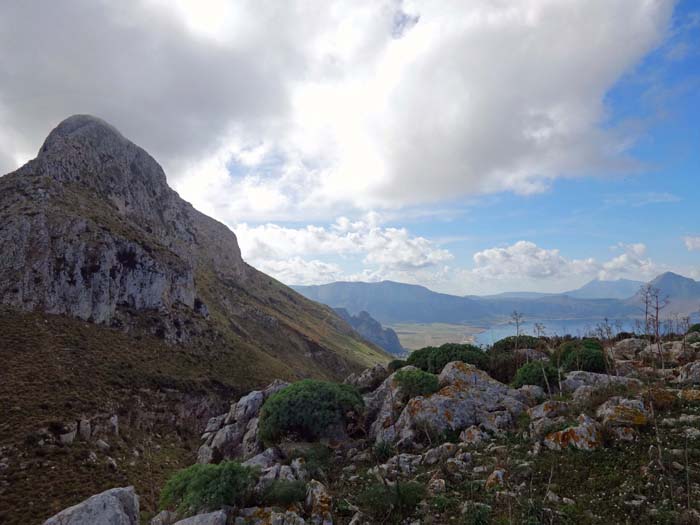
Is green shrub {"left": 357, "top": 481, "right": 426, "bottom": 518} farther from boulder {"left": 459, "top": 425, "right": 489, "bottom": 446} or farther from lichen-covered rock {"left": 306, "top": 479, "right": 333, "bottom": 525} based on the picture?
boulder {"left": 459, "top": 425, "right": 489, "bottom": 446}

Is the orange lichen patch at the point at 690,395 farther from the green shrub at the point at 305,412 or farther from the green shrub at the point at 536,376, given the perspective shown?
the green shrub at the point at 305,412

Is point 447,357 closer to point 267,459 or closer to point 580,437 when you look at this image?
point 267,459

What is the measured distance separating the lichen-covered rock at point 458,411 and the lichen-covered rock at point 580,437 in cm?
504

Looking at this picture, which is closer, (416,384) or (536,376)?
(536,376)

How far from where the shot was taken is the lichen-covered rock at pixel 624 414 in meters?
15.9

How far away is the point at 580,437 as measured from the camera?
1555 cm

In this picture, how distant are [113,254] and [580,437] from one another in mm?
77245

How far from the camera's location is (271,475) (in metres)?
18.4

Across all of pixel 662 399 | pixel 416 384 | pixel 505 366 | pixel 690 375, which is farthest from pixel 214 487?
pixel 505 366

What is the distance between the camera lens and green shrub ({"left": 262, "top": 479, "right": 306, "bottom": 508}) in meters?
14.6

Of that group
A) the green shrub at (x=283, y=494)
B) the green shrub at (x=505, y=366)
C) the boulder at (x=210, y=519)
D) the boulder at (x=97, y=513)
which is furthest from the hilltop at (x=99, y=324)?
the green shrub at (x=505, y=366)

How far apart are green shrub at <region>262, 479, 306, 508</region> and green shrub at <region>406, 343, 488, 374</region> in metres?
24.4

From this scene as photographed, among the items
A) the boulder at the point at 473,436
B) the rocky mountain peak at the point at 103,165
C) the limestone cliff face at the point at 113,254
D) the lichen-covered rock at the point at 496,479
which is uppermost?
the rocky mountain peak at the point at 103,165

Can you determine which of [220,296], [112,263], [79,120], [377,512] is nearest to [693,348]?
[377,512]
